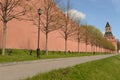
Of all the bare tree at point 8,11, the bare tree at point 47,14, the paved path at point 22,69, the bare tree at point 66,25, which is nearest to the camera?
the paved path at point 22,69

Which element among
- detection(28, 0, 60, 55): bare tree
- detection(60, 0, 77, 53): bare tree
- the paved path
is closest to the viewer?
the paved path

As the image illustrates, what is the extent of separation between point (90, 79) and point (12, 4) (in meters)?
17.6

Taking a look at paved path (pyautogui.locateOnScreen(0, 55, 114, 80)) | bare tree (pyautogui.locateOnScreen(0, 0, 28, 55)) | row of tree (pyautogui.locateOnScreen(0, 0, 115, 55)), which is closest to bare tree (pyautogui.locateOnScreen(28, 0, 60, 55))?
row of tree (pyautogui.locateOnScreen(0, 0, 115, 55))

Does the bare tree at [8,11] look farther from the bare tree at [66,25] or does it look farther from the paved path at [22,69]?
the bare tree at [66,25]

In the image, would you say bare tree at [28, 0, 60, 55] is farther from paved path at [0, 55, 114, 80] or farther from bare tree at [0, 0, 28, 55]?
paved path at [0, 55, 114, 80]

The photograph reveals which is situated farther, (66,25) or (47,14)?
(66,25)

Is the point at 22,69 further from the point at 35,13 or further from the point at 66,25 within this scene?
the point at 66,25

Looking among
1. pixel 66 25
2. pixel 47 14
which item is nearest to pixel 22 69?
pixel 47 14

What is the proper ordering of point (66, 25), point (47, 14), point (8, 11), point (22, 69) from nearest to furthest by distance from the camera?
point (22, 69), point (8, 11), point (47, 14), point (66, 25)

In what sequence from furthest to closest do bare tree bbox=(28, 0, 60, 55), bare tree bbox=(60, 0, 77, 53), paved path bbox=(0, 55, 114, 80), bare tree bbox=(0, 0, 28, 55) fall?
bare tree bbox=(60, 0, 77, 53) → bare tree bbox=(28, 0, 60, 55) → bare tree bbox=(0, 0, 28, 55) → paved path bbox=(0, 55, 114, 80)

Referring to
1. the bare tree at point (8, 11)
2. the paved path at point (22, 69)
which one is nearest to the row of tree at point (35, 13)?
the bare tree at point (8, 11)

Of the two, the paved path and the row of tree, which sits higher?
the row of tree

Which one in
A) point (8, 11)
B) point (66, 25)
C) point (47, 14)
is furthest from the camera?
point (66, 25)

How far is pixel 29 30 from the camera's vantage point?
37500mm
